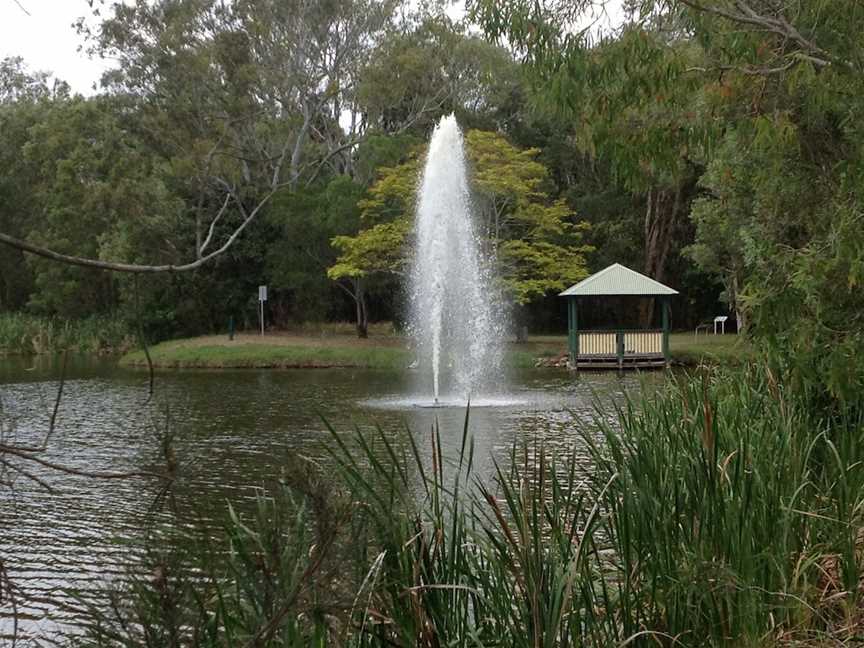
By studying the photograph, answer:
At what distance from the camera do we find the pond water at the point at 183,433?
660cm

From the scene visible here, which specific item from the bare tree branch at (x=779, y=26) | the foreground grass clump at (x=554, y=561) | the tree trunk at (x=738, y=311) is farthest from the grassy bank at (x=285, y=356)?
the foreground grass clump at (x=554, y=561)

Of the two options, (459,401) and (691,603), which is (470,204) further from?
(691,603)

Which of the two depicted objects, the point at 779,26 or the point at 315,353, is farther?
the point at 315,353

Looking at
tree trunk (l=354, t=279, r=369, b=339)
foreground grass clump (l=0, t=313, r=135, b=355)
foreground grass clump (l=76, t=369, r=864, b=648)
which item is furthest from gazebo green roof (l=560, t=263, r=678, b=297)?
foreground grass clump (l=76, t=369, r=864, b=648)

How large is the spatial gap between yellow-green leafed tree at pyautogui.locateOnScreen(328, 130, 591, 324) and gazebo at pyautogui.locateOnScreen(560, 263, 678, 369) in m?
2.79

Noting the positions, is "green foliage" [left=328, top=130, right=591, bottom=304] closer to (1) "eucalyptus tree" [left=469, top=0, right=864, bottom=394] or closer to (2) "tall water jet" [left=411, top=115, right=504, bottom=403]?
(2) "tall water jet" [left=411, top=115, right=504, bottom=403]

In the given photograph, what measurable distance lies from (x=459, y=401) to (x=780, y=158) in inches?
505

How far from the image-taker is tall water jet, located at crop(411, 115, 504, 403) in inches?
1050

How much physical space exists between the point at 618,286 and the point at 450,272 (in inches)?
166

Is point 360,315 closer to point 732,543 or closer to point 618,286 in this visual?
point 618,286

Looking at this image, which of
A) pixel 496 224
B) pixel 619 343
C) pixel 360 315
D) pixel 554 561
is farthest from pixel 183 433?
pixel 360 315

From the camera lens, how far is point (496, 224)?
31125 mm

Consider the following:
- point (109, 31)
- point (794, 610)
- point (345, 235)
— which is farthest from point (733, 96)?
point (109, 31)

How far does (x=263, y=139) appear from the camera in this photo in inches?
1537
